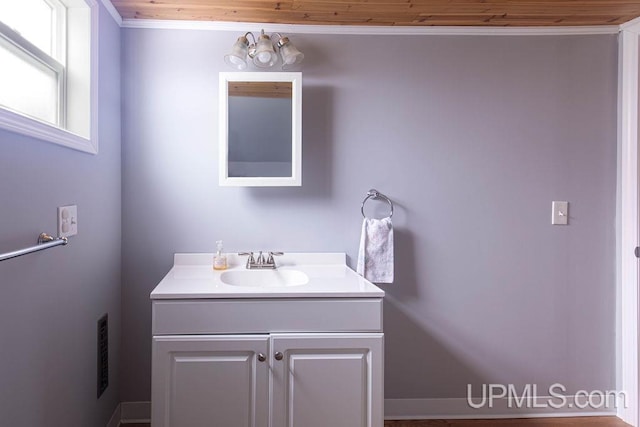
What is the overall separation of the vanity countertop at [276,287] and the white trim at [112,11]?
1.19 m

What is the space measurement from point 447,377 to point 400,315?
1.39 ft

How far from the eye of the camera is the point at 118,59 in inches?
70.3

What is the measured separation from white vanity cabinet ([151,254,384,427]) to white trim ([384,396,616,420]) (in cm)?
61

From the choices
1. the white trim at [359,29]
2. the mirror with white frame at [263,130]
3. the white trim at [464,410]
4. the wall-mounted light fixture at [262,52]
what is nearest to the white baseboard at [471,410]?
Answer: the white trim at [464,410]

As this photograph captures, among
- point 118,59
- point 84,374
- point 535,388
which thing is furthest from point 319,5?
point 535,388

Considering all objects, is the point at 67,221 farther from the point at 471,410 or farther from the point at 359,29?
the point at 471,410

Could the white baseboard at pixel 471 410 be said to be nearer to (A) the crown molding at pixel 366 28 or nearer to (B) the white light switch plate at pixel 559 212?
(B) the white light switch plate at pixel 559 212

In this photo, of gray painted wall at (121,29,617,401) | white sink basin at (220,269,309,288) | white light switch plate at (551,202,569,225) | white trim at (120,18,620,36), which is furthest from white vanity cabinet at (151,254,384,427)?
white trim at (120,18,620,36)

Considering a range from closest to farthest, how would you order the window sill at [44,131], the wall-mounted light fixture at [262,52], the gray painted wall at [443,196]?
1. the window sill at [44,131]
2. the wall-mounted light fixture at [262,52]
3. the gray painted wall at [443,196]

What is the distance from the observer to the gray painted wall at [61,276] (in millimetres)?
1018

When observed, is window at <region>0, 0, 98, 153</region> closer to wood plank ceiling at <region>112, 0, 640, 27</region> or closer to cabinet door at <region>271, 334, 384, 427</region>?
wood plank ceiling at <region>112, 0, 640, 27</region>

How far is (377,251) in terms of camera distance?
1840mm

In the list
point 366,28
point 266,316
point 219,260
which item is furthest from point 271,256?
point 366,28

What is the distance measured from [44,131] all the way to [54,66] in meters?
0.44
